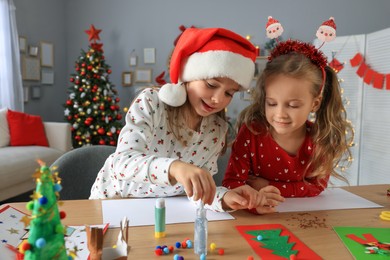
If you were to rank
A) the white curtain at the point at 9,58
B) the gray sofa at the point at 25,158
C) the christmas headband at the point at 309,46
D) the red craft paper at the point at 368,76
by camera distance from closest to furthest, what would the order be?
the christmas headband at the point at 309,46
the gray sofa at the point at 25,158
the red craft paper at the point at 368,76
the white curtain at the point at 9,58

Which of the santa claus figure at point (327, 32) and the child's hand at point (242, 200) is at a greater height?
the santa claus figure at point (327, 32)

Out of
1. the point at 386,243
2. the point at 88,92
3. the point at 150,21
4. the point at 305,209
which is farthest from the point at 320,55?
the point at 150,21

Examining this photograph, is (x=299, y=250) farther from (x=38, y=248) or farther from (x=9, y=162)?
(x=9, y=162)

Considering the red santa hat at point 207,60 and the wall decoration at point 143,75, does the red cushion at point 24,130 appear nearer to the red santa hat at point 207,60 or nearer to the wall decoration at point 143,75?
the wall decoration at point 143,75

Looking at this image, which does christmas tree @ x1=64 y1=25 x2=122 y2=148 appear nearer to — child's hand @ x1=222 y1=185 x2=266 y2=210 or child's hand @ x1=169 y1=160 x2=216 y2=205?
child's hand @ x1=222 y1=185 x2=266 y2=210

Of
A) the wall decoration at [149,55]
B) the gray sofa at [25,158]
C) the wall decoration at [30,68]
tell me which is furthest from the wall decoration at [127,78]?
the gray sofa at [25,158]

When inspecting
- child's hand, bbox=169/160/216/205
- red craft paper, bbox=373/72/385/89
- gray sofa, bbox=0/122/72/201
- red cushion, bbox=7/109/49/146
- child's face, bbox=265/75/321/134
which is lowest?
gray sofa, bbox=0/122/72/201

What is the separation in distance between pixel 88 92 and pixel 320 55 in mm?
3772

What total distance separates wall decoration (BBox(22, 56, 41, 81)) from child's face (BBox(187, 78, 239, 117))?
438cm

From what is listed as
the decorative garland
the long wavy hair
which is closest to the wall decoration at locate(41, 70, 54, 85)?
the decorative garland

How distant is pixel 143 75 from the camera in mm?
5332

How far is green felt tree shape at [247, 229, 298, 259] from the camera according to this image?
82 cm

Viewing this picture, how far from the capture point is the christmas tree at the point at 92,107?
464cm

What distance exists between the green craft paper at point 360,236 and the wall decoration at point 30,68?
4.89 m
